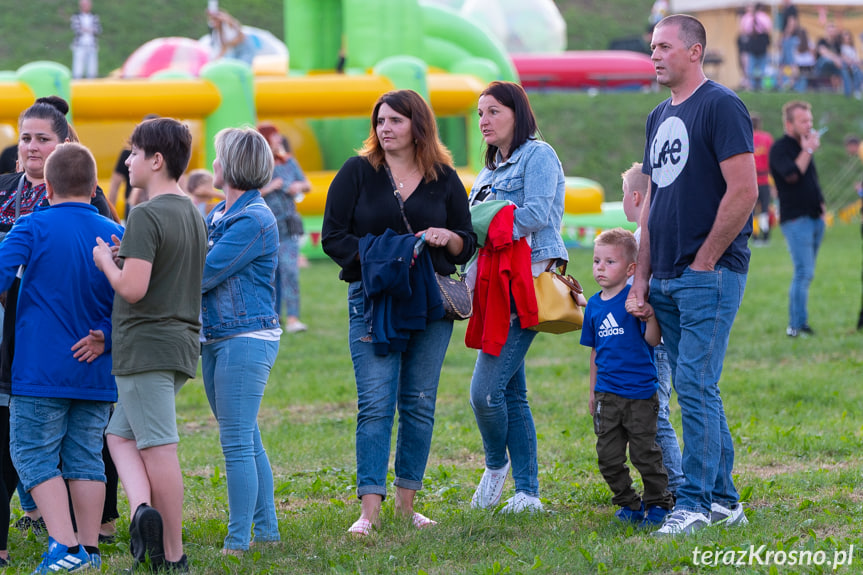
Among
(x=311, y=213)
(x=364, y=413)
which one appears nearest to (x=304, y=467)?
(x=364, y=413)

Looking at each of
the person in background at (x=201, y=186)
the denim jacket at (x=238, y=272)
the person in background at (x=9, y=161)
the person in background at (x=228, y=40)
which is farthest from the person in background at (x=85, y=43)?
the denim jacket at (x=238, y=272)

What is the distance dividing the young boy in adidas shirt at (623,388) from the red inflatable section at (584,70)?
22.1 meters

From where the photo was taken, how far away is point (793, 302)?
1020cm

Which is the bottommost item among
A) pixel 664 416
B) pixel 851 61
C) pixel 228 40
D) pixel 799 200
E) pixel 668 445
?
pixel 668 445

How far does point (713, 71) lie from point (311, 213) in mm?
18229

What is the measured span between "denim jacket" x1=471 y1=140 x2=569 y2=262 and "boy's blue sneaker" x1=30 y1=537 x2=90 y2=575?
2328mm

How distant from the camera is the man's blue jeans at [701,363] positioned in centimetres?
444

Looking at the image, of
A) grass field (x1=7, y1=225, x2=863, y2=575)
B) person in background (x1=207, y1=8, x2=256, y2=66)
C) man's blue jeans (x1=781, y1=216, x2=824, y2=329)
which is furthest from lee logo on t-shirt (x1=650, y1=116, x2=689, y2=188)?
person in background (x1=207, y1=8, x2=256, y2=66)

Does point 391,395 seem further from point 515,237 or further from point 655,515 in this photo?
point 655,515

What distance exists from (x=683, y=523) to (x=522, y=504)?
870 mm

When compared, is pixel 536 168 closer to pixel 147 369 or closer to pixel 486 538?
pixel 486 538

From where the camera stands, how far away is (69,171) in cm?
423

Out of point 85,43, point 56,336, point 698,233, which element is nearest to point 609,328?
point 698,233

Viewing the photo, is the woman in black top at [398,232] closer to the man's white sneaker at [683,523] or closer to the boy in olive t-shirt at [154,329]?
the boy in olive t-shirt at [154,329]
